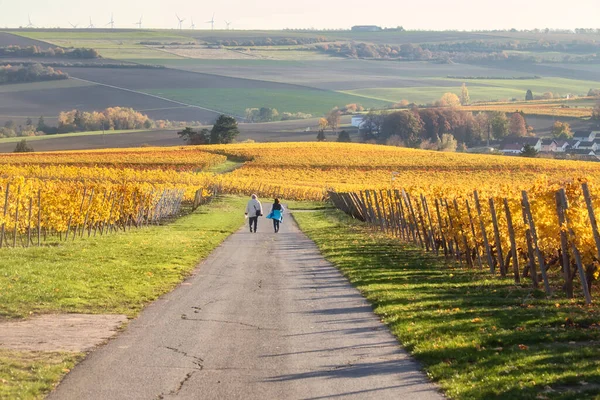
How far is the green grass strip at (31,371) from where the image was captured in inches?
449

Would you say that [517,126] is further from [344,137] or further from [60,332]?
[60,332]

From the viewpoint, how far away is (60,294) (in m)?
19.1

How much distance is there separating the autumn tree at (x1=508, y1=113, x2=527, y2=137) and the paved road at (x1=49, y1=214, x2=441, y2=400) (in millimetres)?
161589

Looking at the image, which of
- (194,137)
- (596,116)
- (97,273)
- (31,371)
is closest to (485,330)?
(31,371)

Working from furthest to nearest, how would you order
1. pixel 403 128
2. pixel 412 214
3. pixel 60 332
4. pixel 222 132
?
pixel 403 128 < pixel 222 132 < pixel 412 214 < pixel 60 332

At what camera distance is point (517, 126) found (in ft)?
590

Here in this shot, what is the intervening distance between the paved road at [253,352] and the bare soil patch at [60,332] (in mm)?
372

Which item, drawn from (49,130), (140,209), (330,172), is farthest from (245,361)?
(49,130)

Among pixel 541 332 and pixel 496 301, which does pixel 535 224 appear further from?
pixel 541 332

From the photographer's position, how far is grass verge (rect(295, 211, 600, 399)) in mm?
11719

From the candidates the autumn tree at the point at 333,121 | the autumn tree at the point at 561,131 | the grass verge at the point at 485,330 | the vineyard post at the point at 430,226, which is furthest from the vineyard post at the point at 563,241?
the autumn tree at the point at 333,121

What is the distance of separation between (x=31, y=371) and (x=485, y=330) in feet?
21.2

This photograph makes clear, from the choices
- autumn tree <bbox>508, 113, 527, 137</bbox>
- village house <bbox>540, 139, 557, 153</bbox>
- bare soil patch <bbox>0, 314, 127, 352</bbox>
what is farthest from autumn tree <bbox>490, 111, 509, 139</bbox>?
bare soil patch <bbox>0, 314, 127, 352</bbox>

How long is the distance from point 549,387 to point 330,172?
9430cm
